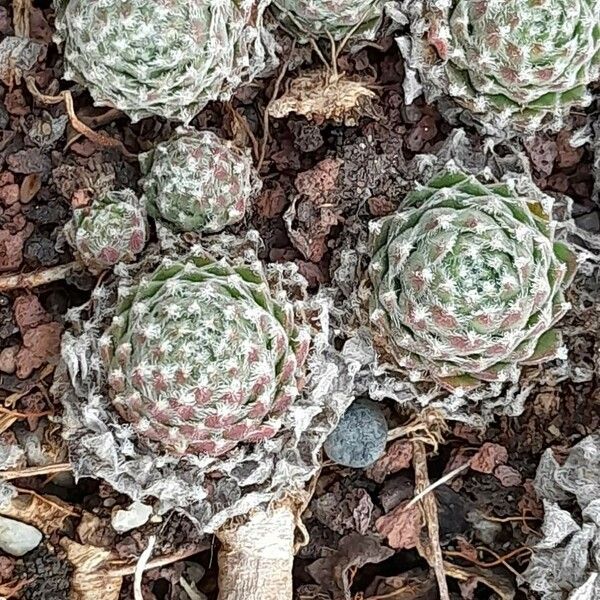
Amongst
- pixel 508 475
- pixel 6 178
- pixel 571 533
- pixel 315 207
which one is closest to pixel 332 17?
pixel 315 207

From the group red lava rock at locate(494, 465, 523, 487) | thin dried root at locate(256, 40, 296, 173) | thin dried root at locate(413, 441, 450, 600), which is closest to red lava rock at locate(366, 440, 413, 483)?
thin dried root at locate(413, 441, 450, 600)

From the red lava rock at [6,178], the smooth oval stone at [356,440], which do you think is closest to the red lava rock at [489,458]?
the smooth oval stone at [356,440]

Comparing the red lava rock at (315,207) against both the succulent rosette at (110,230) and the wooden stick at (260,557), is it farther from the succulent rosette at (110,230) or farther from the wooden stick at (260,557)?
the wooden stick at (260,557)

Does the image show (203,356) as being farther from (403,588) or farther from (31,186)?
(403,588)

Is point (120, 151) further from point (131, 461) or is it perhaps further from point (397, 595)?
point (397, 595)

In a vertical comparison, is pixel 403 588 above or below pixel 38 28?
below
